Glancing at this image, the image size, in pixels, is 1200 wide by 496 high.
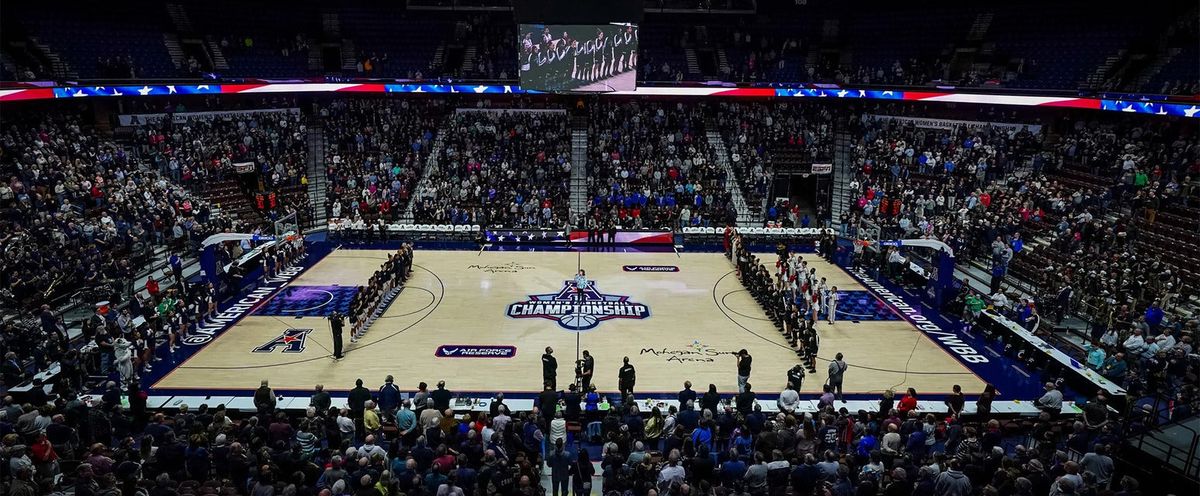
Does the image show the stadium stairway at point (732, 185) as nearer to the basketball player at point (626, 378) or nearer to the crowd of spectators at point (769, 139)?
the crowd of spectators at point (769, 139)

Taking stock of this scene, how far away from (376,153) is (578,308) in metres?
18.6

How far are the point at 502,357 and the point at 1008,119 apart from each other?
2661 cm

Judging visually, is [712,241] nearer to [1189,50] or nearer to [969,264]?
[969,264]

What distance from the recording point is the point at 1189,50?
28047 mm

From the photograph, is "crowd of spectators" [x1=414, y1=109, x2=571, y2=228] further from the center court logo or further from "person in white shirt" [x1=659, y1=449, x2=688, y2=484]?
"person in white shirt" [x1=659, y1=449, x2=688, y2=484]

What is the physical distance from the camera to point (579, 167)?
3697 centimetres

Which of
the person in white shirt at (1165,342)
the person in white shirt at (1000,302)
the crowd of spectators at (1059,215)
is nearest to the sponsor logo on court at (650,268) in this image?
Result: the crowd of spectators at (1059,215)

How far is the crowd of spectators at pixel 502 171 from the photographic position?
32.9m

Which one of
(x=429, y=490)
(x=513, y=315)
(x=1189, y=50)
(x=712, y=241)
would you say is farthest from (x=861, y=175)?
(x=429, y=490)

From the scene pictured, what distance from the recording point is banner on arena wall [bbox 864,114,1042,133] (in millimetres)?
32219

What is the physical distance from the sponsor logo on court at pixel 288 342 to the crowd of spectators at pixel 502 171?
1220cm

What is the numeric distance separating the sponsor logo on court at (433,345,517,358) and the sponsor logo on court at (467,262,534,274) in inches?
289

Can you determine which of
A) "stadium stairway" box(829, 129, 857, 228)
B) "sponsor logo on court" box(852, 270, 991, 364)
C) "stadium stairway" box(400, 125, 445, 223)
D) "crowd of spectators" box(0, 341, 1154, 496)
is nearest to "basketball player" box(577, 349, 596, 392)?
"crowd of spectators" box(0, 341, 1154, 496)

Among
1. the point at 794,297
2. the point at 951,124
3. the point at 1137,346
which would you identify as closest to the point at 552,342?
the point at 794,297
